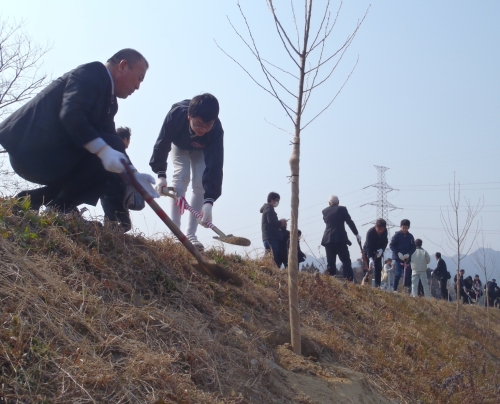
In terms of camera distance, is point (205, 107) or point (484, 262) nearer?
point (205, 107)

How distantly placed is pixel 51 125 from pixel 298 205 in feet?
6.49

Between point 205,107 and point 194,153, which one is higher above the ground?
point 205,107

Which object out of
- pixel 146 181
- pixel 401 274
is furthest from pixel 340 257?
pixel 146 181

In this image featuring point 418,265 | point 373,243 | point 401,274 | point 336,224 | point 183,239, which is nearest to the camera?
point 183,239

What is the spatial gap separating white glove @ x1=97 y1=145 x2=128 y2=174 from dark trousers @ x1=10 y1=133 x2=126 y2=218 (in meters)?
0.29

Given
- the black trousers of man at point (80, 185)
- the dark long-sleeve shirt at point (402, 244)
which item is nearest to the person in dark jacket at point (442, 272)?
the dark long-sleeve shirt at point (402, 244)

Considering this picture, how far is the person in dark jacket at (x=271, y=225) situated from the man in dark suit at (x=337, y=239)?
785 millimetres

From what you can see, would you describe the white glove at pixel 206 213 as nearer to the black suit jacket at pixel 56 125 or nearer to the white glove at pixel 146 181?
the white glove at pixel 146 181

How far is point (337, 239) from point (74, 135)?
19.1 ft

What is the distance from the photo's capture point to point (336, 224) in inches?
366

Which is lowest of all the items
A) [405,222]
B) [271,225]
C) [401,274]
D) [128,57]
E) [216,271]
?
[401,274]

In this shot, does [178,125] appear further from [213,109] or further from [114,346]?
[114,346]

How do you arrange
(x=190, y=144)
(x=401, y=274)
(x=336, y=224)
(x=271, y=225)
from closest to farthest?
1. (x=190, y=144)
2. (x=271, y=225)
3. (x=336, y=224)
4. (x=401, y=274)

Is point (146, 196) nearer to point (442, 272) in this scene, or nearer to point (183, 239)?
point (183, 239)
